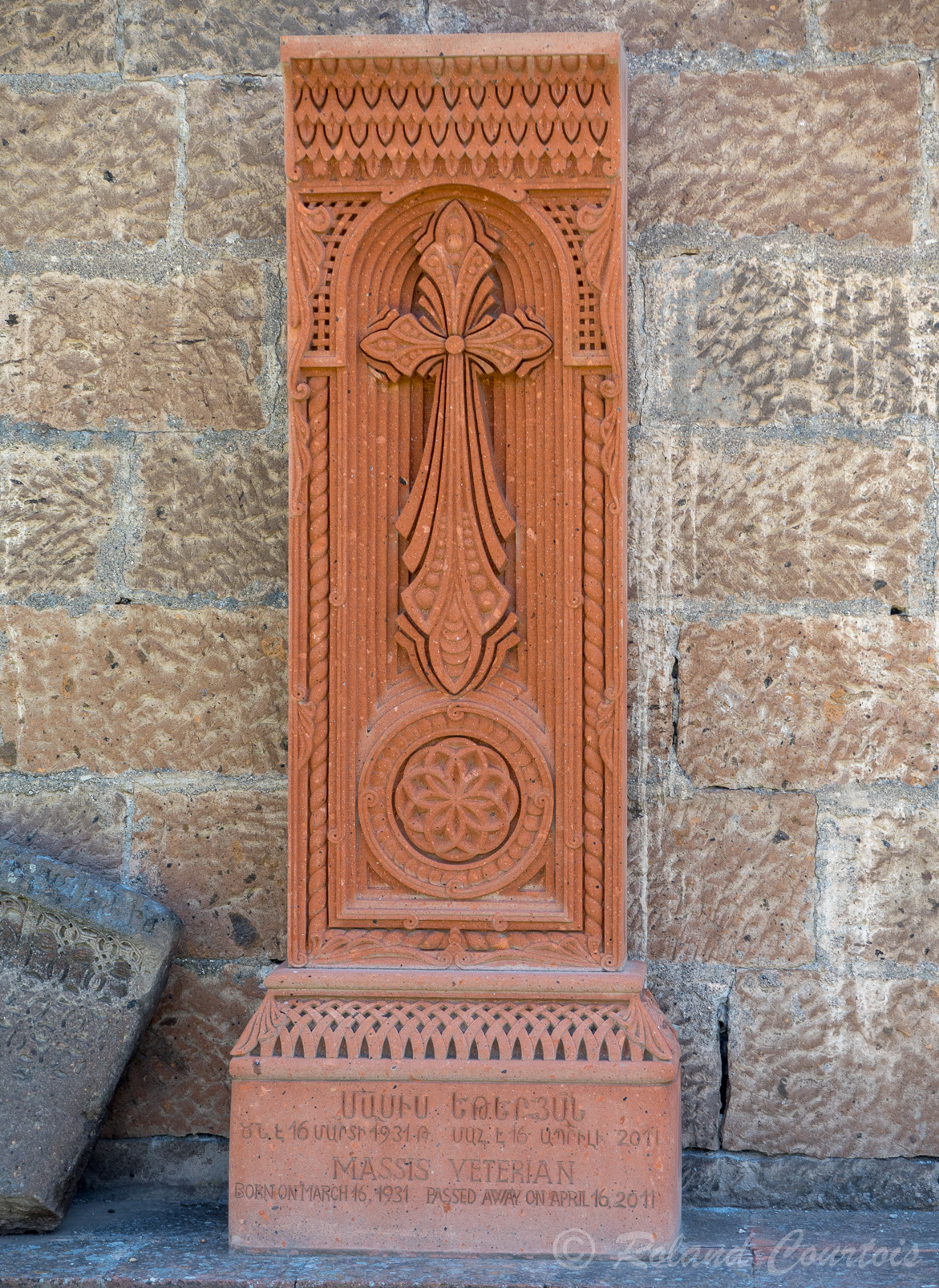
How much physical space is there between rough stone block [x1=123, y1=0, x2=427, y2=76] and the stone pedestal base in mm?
1864

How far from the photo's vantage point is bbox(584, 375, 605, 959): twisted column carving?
1964 mm

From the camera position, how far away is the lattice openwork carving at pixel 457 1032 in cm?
189

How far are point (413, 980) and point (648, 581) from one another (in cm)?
88

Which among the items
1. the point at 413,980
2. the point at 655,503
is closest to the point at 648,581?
the point at 655,503

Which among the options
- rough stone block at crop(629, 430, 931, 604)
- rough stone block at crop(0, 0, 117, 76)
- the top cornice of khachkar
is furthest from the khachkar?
rough stone block at crop(0, 0, 117, 76)

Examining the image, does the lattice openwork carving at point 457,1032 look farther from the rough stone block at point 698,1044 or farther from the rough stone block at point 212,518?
the rough stone block at point 212,518

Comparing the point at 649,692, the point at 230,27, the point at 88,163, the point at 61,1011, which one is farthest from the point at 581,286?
the point at 61,1011

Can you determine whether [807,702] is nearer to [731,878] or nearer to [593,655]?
[731,878]

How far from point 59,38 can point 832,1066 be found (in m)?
2.58

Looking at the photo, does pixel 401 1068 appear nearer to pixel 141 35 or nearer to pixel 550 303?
pixel 550 303

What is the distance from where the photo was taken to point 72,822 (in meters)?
2.34

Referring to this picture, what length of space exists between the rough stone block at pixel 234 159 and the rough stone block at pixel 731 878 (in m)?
1.45

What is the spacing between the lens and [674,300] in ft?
7.50

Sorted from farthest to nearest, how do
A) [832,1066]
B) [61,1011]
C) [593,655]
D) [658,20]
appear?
[658,20] < [832,1066] < [61,1011] < [593,655]
